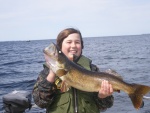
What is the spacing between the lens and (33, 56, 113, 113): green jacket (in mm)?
4480

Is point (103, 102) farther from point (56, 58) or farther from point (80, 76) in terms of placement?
point (56, 58)

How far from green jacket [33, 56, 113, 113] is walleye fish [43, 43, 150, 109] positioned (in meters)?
0.22

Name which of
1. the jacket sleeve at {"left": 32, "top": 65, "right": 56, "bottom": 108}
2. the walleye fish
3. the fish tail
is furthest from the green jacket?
the fish tail

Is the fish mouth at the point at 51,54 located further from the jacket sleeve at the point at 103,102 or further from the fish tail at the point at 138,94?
the fish tail at the point at 138,94

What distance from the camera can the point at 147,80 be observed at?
58.4ft

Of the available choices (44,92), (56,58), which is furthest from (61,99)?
(56,58)

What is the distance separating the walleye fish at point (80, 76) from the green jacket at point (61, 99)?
0.74 ft

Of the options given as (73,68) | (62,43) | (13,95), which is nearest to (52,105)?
(73,68)

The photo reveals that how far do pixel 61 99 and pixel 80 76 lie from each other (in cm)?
52

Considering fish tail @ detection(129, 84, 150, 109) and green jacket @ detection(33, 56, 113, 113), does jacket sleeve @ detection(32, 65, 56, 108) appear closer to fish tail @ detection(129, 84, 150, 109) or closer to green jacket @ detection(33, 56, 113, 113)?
green jacket @ detection(33, 56, 113, 113)

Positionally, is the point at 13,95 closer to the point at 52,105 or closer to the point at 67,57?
the point at 52,105

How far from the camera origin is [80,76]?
14.6 ft

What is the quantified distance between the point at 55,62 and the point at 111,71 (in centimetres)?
104

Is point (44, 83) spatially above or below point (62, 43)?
below
